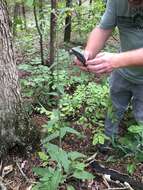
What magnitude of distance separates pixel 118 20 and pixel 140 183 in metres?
1.25

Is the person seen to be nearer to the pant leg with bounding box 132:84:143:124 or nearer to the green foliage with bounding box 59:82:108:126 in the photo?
the pant leg with bounding box 132:84:143:124

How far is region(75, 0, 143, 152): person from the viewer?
216 centimetres

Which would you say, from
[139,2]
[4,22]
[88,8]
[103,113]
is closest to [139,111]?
[103,113]

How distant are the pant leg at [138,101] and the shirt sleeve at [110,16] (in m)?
0.52

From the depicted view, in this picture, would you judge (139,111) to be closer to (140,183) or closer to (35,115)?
(140,183)

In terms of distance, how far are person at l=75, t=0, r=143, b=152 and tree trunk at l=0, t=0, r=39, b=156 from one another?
0.53 metres

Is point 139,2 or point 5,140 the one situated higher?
point 139,2

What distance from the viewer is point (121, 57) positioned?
7.07 feet

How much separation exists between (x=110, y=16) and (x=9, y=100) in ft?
3.17

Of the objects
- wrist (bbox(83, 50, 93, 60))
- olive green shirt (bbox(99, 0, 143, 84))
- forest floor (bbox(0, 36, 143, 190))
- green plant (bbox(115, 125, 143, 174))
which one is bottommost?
forest floor (bbox(0, 36, 143, 190))

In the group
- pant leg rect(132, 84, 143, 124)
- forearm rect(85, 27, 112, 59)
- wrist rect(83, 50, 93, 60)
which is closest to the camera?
wrist rect(83, 50, 93, 60)

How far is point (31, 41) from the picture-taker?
4.87m

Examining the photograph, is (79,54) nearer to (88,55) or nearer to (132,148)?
(88,55)

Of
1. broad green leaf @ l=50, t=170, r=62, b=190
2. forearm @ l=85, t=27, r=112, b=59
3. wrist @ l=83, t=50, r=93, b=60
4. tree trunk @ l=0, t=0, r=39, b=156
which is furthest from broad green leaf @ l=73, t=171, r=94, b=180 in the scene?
forearm @ l=85, t=27, r=112, b=59
